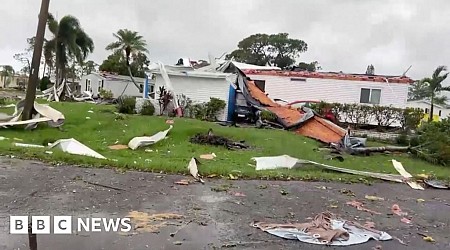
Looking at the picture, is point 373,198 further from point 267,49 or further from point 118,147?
point 267,49

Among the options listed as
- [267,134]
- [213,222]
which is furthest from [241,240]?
[267,134]

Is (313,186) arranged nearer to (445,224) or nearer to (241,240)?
(445,224)

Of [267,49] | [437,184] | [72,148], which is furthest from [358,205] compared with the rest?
[267,49]

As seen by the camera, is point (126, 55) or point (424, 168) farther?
point (126, 55)

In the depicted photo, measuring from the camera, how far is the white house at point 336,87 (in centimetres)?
2158

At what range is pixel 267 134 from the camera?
15.8m

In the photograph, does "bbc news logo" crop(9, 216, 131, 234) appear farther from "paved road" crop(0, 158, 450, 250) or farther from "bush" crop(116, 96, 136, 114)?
"bush" crop(116, 96, 136, 114)

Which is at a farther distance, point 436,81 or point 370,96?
point 436,81

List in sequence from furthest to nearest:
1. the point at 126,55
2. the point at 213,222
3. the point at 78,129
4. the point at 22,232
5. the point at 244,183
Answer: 1. the point at 126,55
2. the point at 78,129
3. the point at 244,183
4. the point at 213,222
5. the point at 22,232

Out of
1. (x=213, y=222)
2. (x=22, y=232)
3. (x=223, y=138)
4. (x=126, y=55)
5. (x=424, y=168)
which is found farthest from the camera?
(x=126, y=55)

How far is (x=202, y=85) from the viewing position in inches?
846

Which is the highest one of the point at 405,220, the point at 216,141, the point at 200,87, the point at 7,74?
the point at 7,74

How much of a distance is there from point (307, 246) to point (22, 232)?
2.86 metres

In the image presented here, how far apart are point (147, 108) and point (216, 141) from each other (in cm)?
742
